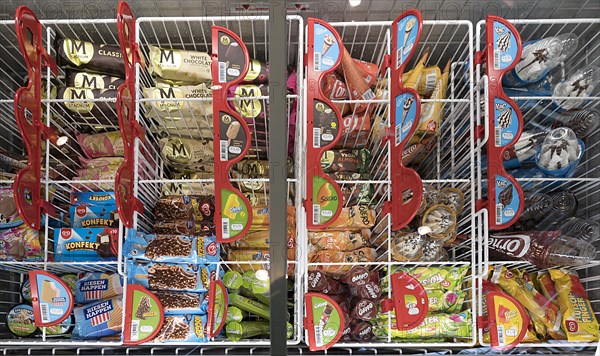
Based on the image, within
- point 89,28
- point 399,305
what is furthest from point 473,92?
point 89,28

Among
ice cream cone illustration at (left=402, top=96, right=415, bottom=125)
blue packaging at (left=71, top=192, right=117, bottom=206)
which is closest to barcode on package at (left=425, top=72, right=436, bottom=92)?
ice cream cone illustration at (left=402, top=96, right=415, bottom=125)

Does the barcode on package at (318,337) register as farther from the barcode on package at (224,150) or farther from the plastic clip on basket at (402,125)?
the barcode on package at (224,150)

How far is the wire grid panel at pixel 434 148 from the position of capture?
1.88 meters

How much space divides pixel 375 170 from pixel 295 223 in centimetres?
41

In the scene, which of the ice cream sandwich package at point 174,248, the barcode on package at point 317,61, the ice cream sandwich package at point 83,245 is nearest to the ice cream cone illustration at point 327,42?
the barcode on package at point 317,61

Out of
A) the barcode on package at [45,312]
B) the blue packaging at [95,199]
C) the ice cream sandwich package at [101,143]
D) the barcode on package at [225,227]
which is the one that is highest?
the ice cream sandwich package at [101,143]

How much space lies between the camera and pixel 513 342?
70.4 inches

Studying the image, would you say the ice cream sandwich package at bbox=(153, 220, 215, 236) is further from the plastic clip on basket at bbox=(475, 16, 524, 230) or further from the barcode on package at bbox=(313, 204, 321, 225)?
the plastic clip on basket at bbox=(475, 16, 524, 230)

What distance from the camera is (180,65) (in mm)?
1966

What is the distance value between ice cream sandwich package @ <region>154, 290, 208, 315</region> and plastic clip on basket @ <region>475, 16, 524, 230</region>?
3.57ft

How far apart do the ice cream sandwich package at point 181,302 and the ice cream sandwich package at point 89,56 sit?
2.93 feet

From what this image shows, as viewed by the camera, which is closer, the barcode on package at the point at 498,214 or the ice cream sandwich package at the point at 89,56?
the barcode on package at the point at 498,214

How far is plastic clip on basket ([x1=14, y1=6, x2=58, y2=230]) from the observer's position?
A: 172 cm

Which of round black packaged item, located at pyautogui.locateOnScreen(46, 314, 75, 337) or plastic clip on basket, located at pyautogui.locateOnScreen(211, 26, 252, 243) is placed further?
round black packaged item, located at pyautogui.locateOnScreen(46, 314, 75, 337)
